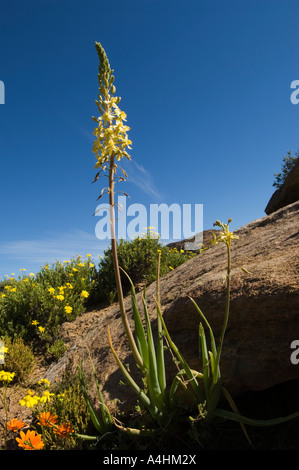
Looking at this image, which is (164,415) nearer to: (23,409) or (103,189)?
(103,189)

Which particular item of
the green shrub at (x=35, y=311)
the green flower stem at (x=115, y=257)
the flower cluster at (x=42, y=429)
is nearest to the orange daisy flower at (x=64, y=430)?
the flower cluster at (x=42, y=429)

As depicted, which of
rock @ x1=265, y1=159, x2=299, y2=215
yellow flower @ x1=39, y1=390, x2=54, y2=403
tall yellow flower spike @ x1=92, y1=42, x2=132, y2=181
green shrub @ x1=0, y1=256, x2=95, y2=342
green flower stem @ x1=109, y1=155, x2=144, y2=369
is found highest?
rock @ x1=265, y1=159, x2=299, y2=215

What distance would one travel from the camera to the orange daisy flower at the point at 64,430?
100 inches

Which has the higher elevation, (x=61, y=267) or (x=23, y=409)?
(x=61, y=267)

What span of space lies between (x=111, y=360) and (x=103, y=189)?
6.90ft

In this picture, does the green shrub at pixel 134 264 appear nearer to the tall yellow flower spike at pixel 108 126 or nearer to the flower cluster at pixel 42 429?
the flower cluster at pixel 42 429

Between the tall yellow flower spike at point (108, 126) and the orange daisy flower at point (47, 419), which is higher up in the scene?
the tall yellow flower spike at point (108, 126)

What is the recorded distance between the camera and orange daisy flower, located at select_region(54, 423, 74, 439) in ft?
8.35

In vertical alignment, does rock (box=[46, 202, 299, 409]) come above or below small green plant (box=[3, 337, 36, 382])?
above

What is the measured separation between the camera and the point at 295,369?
2.17 meters

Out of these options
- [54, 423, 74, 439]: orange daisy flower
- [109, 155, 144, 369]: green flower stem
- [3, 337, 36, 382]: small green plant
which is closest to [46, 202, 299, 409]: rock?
[54, 423, 74, 439]: orange daisy flower

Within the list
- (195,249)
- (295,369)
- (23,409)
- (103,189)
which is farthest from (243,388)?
(195,249)

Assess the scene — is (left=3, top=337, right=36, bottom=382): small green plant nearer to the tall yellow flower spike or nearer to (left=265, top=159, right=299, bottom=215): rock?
the tall yellow flower spike
